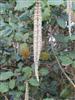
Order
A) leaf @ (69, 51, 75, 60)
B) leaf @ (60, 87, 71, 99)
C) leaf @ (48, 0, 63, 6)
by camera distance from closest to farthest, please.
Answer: leaf @ (48, 0, 63, 6) → leaf @ (69, 51, 75, 60) → leaf @ (60, 87, 71, 99)

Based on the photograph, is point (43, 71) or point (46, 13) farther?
point (43, 71)

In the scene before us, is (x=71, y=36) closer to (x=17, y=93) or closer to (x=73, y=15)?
(x=73, y=15)

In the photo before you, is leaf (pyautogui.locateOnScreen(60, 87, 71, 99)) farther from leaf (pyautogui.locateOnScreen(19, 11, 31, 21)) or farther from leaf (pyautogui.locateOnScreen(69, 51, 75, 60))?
leaf (pyautogui.locateOnScreen(19, 11, 31, 21))

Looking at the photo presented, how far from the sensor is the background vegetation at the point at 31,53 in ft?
4.89

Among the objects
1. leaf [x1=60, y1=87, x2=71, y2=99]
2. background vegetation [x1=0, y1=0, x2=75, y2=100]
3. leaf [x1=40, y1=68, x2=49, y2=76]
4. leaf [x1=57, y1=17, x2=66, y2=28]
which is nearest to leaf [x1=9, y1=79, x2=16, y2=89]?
background vegetation [x1=0, y1=0, x2=75, y2=100]

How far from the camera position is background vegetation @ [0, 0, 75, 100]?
4.89ft

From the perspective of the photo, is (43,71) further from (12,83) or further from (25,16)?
(25,16)

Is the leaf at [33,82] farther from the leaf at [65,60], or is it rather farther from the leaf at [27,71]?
the leaf at [65,60]

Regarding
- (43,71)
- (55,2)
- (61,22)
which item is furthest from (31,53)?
(55,2)

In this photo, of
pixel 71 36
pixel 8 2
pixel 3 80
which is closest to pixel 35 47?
pixel 71 36

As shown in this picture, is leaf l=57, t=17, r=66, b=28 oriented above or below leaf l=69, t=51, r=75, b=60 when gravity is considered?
above

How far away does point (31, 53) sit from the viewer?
5.33ft

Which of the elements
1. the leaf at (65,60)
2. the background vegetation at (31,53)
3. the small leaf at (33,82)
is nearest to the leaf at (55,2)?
the background vegetation at (31,53)

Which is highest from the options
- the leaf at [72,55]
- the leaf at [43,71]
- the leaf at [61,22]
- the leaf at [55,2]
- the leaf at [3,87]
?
the leaf at [55,2]
